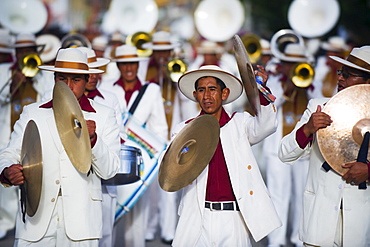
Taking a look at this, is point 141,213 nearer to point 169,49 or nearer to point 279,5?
point 169,49

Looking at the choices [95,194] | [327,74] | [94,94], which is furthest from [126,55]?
[327,74]

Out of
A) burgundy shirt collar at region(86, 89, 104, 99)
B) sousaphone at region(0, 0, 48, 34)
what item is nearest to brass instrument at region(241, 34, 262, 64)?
sousaphone at region(0, 0, 48, 34)

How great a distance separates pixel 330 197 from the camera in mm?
5574

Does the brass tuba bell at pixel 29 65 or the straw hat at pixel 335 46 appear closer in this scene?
the brass tuba bell at pixel 29 65

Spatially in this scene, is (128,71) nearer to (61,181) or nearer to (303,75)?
(303,75)

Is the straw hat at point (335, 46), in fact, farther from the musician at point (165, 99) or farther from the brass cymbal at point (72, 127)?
the brass cymbal at point (72, 127)

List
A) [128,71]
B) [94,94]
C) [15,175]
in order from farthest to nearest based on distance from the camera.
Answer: [128,71] < [94,94] < [15,175]

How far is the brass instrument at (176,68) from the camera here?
33.7 feet

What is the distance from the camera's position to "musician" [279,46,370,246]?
548cm

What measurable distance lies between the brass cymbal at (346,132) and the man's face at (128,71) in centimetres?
406

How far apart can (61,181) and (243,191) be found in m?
1.46

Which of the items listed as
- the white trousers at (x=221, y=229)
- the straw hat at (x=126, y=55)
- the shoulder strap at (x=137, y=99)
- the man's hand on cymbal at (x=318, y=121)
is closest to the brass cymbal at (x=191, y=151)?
the white trousers at (x=221, y=229)

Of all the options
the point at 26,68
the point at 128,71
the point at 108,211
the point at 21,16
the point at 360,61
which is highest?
the point at 21,16

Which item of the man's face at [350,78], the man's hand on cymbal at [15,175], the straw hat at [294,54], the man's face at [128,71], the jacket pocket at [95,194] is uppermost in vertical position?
the straw hat at [294,54]
